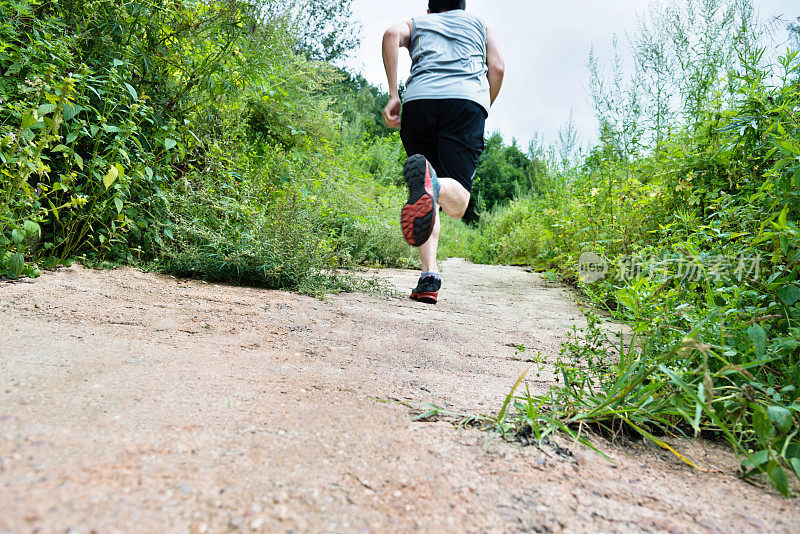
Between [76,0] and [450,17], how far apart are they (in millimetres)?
2075

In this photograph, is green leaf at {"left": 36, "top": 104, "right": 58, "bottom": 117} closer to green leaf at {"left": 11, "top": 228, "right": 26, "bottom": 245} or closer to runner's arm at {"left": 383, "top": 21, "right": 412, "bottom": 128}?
green leaf at {"left": 11, "top": 228, "right": 26, "bottom": 245}

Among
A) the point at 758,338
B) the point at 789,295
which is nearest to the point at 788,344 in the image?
the point at 758,338

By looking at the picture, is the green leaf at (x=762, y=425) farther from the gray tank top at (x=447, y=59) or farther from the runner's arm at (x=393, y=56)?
the runner's arm at (x=393, y=56)

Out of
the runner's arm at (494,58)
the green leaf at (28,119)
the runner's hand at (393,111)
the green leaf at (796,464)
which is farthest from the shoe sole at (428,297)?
the green leaf at (796,464)

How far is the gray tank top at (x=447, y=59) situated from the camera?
294cm

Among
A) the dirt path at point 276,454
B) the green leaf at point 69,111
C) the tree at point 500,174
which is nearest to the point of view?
the dirt path at point 276,454

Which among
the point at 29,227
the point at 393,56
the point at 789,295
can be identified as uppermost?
the point at 393,56

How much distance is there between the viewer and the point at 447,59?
2.96 metres

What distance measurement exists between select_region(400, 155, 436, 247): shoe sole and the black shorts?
0.50 metres

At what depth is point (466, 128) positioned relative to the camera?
9.71 ft

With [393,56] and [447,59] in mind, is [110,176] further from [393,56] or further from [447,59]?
[447,59]

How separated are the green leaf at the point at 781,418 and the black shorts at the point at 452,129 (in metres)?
2.21

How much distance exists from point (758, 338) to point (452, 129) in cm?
220

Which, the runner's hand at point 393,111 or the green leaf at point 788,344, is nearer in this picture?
the green leaf at point 788,344
